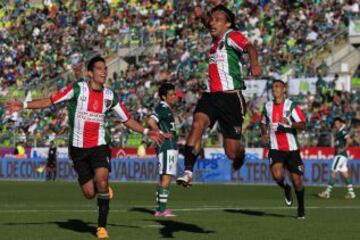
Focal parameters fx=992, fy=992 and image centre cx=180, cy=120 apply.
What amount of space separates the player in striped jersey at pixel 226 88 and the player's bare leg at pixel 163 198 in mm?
5314

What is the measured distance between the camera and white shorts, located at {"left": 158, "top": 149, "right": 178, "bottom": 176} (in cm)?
1989

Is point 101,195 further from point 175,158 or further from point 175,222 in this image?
point 175,158

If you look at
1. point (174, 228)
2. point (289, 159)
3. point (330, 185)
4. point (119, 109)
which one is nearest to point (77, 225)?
point (174, 228)

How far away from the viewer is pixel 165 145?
20.0m

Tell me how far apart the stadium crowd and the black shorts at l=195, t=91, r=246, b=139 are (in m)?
25.3

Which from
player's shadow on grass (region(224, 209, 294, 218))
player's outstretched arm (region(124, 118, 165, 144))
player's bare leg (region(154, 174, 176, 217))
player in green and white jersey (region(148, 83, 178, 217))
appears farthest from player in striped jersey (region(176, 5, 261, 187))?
player's shadow on grass (region(224, 209, 294, 218))

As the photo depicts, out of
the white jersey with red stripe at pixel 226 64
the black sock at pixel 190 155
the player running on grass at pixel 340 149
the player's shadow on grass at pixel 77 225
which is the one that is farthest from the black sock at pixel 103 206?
the player running on grass at pixel 340 149

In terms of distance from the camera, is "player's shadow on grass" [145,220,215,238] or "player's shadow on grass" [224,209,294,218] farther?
"player's shadow on grass" [224,209,294,218]

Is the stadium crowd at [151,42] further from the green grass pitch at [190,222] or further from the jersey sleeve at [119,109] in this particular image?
the jersey sleeve at [119,109]

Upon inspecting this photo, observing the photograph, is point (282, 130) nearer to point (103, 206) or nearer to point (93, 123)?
point (93, 123)

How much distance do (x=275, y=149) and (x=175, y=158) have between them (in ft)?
6.87

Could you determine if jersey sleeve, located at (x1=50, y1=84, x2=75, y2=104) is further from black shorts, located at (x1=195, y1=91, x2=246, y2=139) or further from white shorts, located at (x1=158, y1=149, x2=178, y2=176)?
white shorts, located at (x1=158, y1=149, x2=178, y2=176)

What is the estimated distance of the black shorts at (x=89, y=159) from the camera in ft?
49.0

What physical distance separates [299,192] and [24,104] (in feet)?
23.1
